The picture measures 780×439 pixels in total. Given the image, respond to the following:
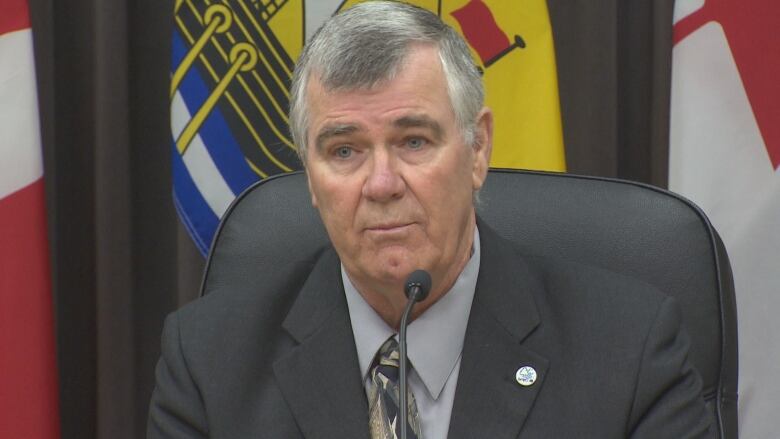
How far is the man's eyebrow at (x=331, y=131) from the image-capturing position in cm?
167

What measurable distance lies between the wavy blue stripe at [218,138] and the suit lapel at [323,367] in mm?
849

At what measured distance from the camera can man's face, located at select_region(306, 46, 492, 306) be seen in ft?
5.41

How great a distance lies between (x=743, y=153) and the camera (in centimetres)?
251

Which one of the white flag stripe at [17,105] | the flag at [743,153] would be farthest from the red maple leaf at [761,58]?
the white flag stripe at [17,105]

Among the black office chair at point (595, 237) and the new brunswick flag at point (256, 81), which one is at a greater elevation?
the new brunswick flag at point (256, 81)

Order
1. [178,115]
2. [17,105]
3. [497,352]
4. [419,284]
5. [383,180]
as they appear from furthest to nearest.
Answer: [178,115] < [17,105] < [497,352] < [383,180] < [419,284]

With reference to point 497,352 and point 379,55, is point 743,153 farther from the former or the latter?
point 379,55

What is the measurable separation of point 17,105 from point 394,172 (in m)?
1.22

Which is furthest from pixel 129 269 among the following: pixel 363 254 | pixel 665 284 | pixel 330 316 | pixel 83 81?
pixel 665 284

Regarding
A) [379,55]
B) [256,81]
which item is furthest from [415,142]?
[256,81]

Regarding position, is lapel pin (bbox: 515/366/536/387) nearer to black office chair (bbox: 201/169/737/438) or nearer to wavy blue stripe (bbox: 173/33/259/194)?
black office chair (bbox: 201/169/737/438)

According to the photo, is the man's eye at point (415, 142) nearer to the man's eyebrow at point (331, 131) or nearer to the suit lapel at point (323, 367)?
the man's eyebrow at point (331, 131)

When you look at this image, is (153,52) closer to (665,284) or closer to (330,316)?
(330,316)

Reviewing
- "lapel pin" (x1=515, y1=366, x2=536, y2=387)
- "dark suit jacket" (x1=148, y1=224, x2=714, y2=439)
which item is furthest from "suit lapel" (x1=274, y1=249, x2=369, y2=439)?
"lapel pin" (x1=515, y1=366, x2=536, y2=387)
